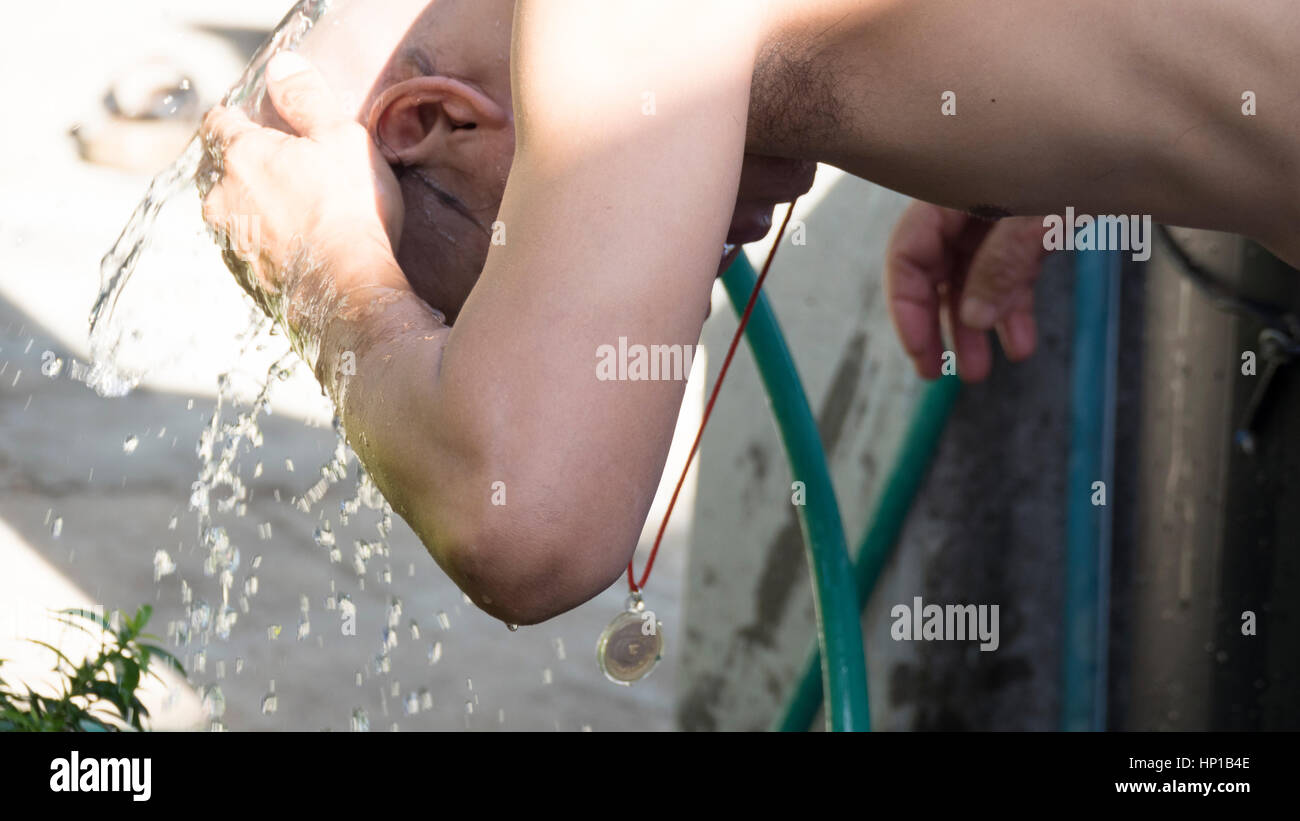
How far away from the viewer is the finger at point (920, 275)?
1799mm

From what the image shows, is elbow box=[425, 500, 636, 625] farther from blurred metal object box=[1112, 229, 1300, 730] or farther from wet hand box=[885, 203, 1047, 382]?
blurred metal object box=[1112, 229, 1300, 730]

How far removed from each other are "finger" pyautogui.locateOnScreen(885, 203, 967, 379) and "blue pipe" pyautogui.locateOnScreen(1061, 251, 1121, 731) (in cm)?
37

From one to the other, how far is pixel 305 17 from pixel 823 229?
102cm

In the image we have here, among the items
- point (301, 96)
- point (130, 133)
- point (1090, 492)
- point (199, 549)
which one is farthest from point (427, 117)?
point (130, 133)

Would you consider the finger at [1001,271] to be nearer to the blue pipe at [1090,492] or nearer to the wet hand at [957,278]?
the wet hand at [957,278]

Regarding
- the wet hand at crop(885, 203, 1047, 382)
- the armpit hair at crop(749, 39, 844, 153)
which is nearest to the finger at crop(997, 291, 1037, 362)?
the wet hand at crop(885, 203, 1047, 382)

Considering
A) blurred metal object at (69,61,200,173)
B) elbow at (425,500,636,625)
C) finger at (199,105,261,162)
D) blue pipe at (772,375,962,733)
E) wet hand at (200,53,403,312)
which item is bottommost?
elbow at (425,500,636,625)

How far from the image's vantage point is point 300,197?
3.72ft

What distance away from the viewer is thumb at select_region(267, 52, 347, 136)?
3.97 ft

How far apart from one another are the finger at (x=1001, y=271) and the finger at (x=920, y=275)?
4cm

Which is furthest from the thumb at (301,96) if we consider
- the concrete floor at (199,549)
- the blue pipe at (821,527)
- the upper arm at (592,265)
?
the concrete floor at (199,549)

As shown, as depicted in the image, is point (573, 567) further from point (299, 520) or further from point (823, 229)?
point (299, 520)

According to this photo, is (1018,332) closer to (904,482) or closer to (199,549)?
(904,482)

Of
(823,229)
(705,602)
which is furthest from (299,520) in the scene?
(823,229)
